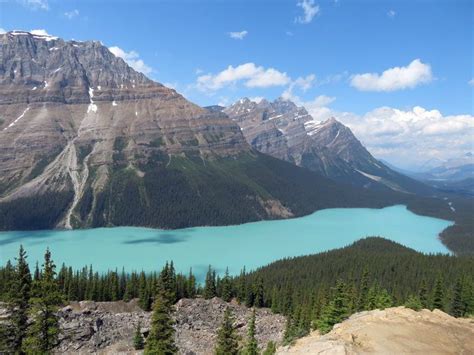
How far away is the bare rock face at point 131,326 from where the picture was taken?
194 feet

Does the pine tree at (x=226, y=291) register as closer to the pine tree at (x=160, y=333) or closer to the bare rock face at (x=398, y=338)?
the pine tree at (x=160, y=333)

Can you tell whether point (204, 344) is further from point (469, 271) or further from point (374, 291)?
point (469, 271)

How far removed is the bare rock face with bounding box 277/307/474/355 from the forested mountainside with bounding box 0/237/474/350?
11.4 meters

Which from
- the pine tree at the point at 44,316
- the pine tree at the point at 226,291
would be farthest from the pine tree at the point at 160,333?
→ the pine tree at the point at 226,291

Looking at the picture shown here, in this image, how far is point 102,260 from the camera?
158500mm

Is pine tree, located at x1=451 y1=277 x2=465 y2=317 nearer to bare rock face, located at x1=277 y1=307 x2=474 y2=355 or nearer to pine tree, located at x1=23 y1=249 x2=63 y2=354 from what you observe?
bare rock face, located at x1=277 y1=307 x2=474 y2=355

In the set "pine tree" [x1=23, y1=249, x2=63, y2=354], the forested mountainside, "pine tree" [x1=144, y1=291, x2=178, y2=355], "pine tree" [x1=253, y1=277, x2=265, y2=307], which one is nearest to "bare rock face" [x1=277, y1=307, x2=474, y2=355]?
the forested mountainside

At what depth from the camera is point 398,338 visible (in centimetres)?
2742

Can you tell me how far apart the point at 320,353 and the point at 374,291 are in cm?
4848

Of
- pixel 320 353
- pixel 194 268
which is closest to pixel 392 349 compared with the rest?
pixel 320 353

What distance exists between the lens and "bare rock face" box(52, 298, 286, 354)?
59.2 metres

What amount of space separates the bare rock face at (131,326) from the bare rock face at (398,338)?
34.9 m

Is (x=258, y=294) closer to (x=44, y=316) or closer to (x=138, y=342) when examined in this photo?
(x=138, y=342)

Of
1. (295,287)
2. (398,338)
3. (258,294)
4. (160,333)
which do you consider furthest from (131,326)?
(295,287)
